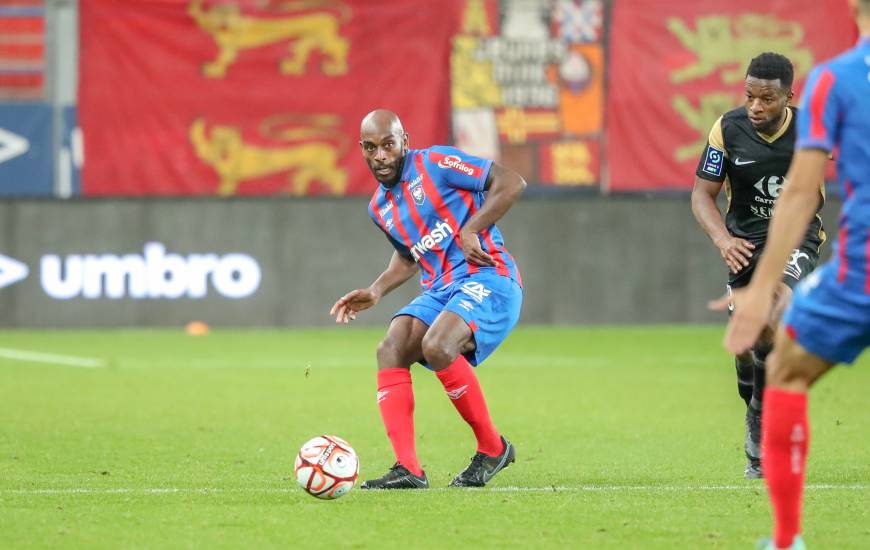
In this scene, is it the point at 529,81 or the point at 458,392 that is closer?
the point at 458,392

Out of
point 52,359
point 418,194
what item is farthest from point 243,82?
point 418,194

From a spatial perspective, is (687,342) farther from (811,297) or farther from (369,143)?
(811,297)

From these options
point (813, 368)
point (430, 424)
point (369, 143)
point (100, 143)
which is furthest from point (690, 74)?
point (813, 368)

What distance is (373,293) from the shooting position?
777 centimetres

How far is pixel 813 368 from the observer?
16.8ft

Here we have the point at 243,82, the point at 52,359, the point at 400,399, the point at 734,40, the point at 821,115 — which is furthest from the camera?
the point at 243,82

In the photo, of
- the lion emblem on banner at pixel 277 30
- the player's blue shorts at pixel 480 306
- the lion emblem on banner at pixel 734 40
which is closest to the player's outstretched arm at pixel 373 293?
the player's blue shorts at pixel 480 306

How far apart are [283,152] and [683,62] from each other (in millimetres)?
A: 4879

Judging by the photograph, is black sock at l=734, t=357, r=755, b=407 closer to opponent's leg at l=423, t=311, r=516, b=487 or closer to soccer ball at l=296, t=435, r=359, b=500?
opponent's leg at l=423, t=311, r=516, b=487

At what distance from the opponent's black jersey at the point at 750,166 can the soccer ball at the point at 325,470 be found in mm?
2607

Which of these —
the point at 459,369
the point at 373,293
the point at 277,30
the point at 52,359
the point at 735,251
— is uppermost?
the point at 277,30

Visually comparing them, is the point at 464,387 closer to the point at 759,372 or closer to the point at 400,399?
the point at 400,399

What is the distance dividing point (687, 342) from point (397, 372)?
9.71 m

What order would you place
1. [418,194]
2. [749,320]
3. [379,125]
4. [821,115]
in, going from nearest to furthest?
[749,320] < [821,115] < [379,125] < [418,194]
